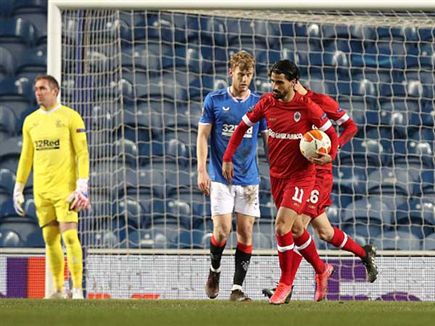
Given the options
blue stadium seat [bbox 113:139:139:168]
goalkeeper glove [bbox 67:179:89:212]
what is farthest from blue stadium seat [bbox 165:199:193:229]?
goalkeeper glove [bbox 67:179:89:212]

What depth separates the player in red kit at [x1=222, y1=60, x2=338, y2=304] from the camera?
7.00m

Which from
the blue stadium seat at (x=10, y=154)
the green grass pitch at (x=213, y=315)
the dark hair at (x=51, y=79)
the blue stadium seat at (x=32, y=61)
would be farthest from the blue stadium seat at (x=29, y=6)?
the green grass pitch at (x=213, y=315)

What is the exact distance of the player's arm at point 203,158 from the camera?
7.81 meters

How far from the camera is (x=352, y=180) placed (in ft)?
38.0

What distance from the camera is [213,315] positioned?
5602 millimetres

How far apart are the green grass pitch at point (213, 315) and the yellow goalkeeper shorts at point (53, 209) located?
143 centimetres

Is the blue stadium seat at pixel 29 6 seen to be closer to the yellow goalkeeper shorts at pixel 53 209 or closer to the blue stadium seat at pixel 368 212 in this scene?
the blue stadium seat at pixel 368 212

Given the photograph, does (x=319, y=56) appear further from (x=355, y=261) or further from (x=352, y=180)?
(x=355, y=261)

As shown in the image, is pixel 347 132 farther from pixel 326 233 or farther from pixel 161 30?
pixel 161 30

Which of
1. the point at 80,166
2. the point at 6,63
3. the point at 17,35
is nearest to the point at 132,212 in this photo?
the point at 6,63

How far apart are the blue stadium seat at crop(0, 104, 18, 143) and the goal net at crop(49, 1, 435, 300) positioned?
29.4 inches

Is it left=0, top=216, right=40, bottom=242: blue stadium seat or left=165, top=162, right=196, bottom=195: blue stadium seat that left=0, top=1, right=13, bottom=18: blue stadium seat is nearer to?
left=0, top=216, right=40, bottom=242: blue stadium seat

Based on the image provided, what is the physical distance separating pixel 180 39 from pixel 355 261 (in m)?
3.64

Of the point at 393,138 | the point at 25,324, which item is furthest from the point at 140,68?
the point at 25,324
